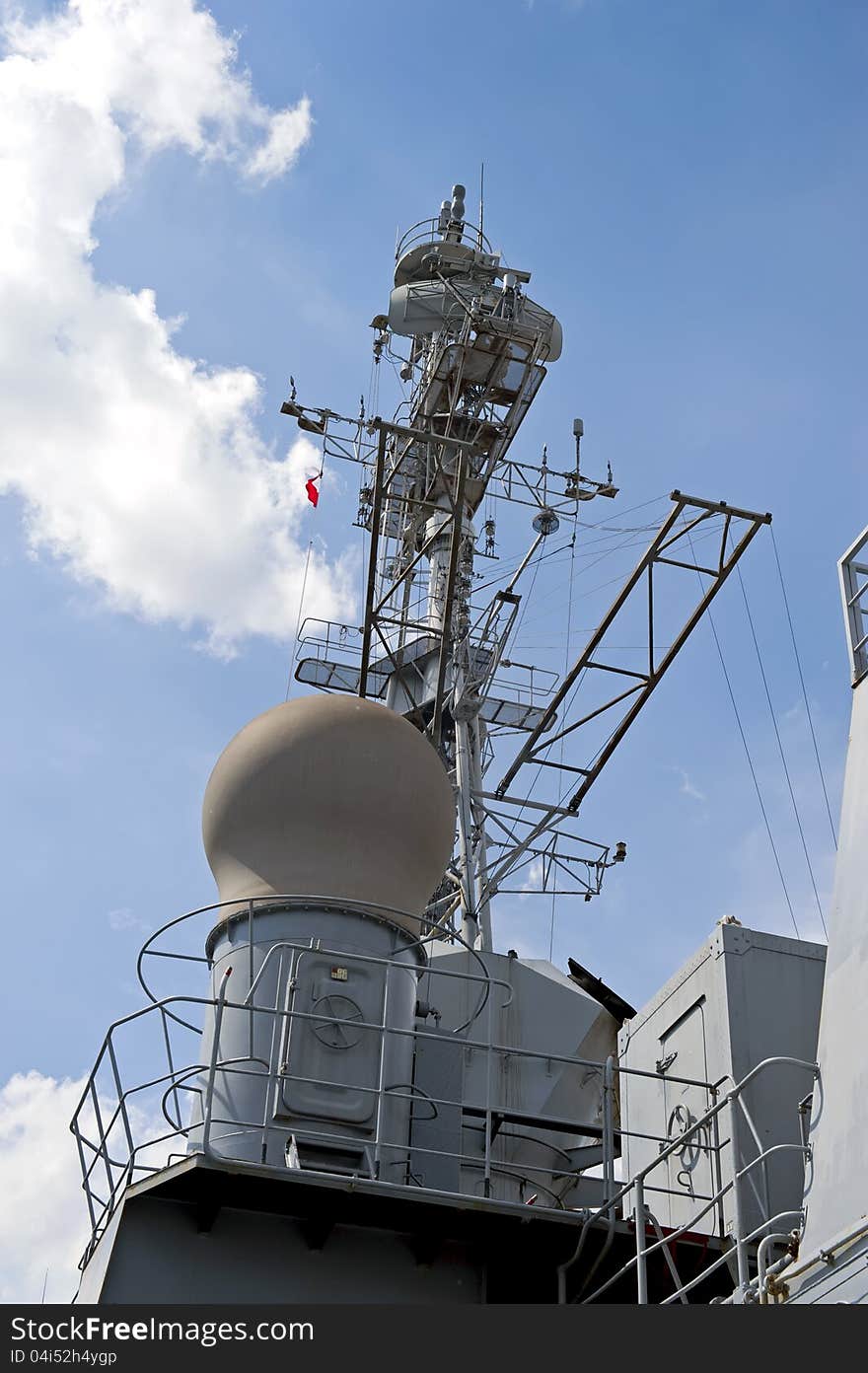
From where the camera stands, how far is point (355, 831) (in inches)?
361

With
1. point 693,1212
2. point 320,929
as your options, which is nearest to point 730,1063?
point 693,1212

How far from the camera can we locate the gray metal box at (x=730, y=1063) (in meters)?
8.45

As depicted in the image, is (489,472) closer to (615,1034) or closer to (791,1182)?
(615,1034)

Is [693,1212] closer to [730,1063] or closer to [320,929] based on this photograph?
[730,1063]

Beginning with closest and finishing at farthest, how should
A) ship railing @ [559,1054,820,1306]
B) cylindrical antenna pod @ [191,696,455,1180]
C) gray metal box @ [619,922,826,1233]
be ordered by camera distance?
1. ship railing @ [559,1054,820,1306]
2. cylindrical antenna pod @ [191,696,455,1180]
3. gray metal box @ [619,922,826,1233]

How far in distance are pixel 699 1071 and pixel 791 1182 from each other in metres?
0.97

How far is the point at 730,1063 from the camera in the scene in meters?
8.79

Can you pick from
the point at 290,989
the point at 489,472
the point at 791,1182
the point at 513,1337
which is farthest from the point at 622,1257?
the point at 489,472

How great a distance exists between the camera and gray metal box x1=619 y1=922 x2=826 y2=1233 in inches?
333

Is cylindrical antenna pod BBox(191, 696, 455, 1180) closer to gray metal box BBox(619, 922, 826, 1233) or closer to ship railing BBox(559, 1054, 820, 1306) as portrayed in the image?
ship railing BBox(559, 1054, 820, 1306)

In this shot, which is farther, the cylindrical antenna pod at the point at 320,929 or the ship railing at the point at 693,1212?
the cylindrical antenna pod at the point at 320,929

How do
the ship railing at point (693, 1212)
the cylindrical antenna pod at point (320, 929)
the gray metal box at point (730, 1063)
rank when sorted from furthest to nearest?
the gray metal box at point (730, 1063) < the cylindrical antenna pod at point (320, 929) < the ship railing at point (693, 1212)

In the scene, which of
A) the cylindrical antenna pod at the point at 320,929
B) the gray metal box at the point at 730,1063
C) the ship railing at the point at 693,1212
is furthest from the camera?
the gray metal box at the point at 730,1063

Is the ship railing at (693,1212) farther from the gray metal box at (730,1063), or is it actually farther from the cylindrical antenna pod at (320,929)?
the cylindrical antenna pod at (320,929)
